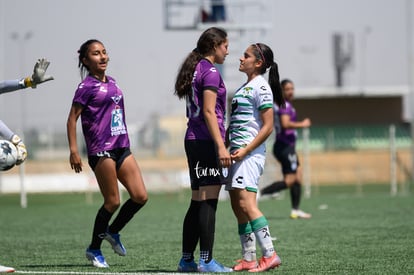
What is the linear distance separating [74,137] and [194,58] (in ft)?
4.52

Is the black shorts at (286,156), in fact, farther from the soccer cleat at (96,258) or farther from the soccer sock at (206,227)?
the soccer sock at (206,227)

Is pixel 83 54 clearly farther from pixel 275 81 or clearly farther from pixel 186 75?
pixel 275 81

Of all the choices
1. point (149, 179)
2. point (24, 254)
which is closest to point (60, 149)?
point (149, 179)

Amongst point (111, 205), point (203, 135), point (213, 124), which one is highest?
point (213, 124)

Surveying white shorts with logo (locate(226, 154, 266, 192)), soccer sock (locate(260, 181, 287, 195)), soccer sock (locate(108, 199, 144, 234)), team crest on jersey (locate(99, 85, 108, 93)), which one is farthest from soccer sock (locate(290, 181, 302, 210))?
white shorts with logo (locate(226, 154, 266, 192))

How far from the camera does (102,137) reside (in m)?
8.51

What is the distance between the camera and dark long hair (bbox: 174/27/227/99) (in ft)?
25.8

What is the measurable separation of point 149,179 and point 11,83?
65.6 ft

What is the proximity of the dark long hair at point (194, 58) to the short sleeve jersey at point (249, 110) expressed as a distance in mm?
413

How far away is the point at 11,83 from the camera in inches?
314

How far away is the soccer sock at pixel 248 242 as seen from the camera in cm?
802

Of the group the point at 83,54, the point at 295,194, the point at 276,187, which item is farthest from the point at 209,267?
the point at 276,187

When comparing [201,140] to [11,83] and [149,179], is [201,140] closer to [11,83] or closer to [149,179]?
[11,83]

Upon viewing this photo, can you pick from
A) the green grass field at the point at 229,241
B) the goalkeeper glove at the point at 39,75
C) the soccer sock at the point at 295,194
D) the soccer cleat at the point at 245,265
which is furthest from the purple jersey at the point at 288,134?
the goalkeeper glove at the point at 39,75
